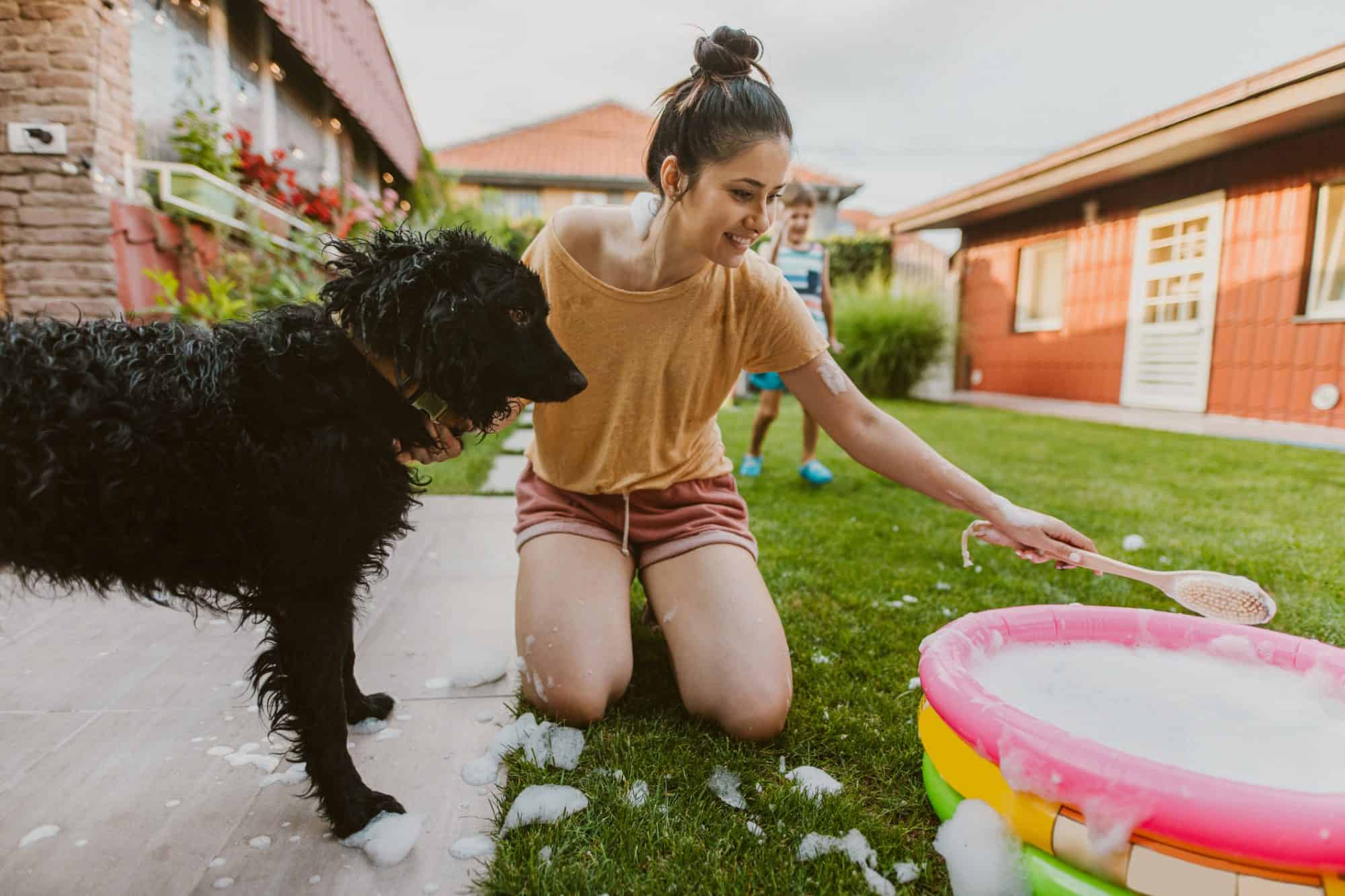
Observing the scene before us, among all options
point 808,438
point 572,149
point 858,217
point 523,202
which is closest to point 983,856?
point 808,438

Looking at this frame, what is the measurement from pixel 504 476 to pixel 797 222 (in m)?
2.93

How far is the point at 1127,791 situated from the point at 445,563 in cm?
261

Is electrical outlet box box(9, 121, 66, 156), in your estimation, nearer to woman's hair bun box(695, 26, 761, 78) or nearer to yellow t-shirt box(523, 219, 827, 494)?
yellow t-shirt box(523, 219, 827, 494)

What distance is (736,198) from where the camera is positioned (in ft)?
5.68

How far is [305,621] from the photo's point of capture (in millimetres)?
1414

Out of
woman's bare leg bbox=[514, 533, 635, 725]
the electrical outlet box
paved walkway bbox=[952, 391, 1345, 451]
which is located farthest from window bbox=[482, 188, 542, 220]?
woman's bare leg bbox=[514, 533, 635, 725]

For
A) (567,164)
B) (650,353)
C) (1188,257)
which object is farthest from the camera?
(567,164)

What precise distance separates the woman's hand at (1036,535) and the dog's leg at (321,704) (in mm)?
1504

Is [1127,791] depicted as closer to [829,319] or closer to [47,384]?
[47,384]

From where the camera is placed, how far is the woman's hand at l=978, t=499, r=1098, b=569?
163 centimetres

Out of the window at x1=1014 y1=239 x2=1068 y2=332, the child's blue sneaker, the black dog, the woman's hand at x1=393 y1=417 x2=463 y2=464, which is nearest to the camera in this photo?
the black dog

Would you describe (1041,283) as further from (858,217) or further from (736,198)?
(858,217)

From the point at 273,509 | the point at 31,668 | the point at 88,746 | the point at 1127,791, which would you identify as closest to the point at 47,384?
the point at 273,509

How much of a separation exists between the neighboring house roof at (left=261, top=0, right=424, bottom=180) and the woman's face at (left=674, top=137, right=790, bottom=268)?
5.34 m
